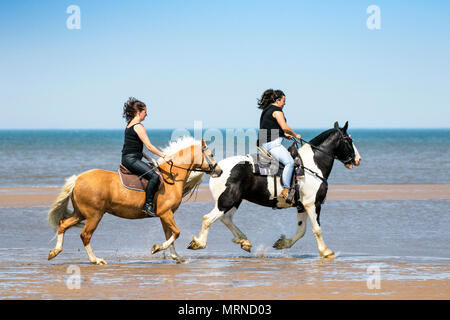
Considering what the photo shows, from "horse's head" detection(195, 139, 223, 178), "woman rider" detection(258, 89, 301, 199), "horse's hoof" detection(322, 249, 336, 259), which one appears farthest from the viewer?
"woman rider" detection(258, 89, 301, 199)

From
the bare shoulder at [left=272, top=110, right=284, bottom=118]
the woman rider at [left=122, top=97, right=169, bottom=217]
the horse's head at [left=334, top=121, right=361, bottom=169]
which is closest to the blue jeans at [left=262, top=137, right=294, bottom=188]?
the bare shoulder at [left=272, top=110, right=284, bottom=118]

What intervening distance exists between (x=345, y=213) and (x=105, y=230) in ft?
20.4

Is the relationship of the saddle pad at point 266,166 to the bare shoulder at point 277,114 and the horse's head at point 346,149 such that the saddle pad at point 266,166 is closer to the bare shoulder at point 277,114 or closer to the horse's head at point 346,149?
the bare shoulder at point 277,114

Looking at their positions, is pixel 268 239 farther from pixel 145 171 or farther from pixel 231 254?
pixel 145 171

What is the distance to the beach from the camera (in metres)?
8.34

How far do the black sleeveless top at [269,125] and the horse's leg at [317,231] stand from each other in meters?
1.30

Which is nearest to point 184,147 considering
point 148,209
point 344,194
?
point 148,209

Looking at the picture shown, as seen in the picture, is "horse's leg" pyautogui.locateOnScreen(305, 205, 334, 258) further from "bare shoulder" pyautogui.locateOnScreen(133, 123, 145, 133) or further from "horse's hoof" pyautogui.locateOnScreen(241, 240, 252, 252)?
"bare shoulder" pyautogui.locateOnScreen(133, 123, 145, 133)

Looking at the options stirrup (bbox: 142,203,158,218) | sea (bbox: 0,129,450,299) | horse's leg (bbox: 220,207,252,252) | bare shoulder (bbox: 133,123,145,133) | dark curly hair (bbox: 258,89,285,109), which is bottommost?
sea (bbox: 0,129,450,299)

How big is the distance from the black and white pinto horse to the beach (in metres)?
0.42

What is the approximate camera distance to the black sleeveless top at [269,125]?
11281mm

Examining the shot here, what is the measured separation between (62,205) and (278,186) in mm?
3449

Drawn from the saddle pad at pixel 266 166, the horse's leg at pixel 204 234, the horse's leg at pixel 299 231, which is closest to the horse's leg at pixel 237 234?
the horse's leg at pixel 204 234
